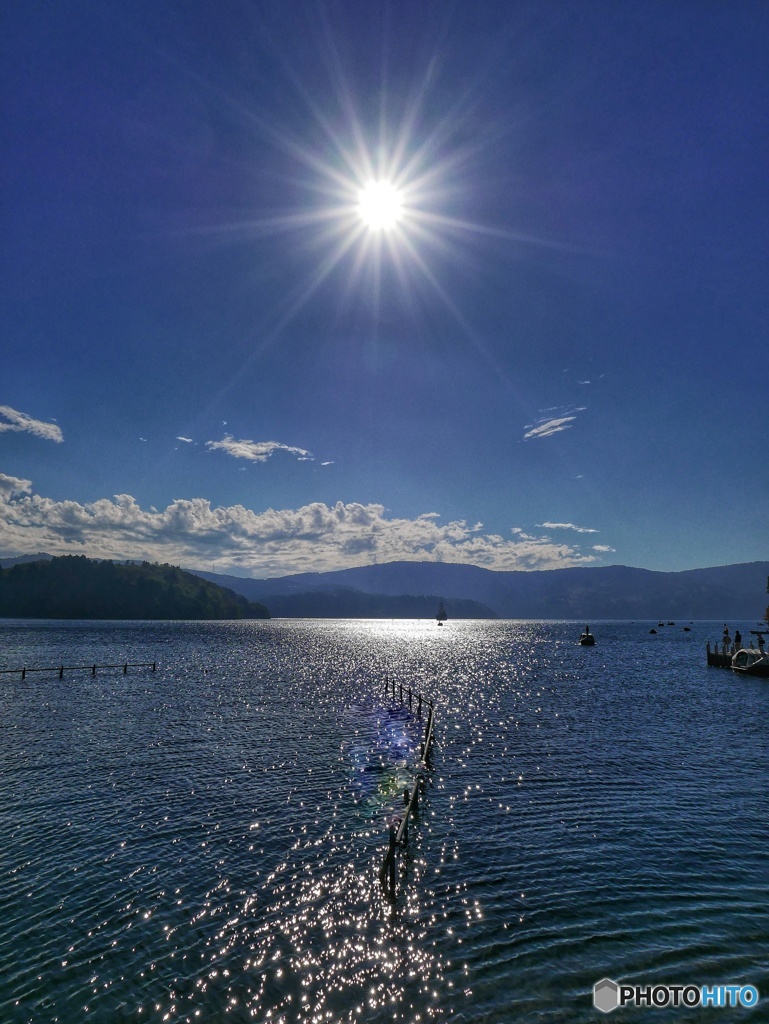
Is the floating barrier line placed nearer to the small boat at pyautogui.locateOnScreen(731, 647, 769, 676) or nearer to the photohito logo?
the photohito logo

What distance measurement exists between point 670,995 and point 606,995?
80.3 inches

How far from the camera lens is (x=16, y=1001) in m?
15.6

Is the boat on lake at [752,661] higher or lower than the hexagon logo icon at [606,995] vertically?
higher

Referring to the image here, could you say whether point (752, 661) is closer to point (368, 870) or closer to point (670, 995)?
point (670, 995)

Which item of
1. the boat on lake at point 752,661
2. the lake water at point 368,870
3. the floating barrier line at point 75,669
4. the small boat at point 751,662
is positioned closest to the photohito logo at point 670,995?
the lake water at point 368,870

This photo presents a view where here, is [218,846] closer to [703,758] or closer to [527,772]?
[527,772]

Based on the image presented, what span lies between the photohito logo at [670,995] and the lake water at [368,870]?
0.34 meters

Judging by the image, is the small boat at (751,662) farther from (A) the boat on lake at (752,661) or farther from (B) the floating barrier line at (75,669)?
(B) the floating barrier line at (75,669)

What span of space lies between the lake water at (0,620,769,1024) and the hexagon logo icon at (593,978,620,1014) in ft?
0.90

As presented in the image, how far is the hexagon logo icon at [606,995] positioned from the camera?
1555 centimetres

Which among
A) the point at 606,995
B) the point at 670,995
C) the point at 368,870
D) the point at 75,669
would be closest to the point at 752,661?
the point at 670,995

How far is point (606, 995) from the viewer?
15.9m

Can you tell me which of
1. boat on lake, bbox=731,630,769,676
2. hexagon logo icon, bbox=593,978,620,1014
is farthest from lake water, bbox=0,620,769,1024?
boat on lake, bbox=731,630,769,676

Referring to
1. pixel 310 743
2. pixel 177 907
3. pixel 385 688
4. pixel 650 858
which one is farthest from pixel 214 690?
pixel 650 858
